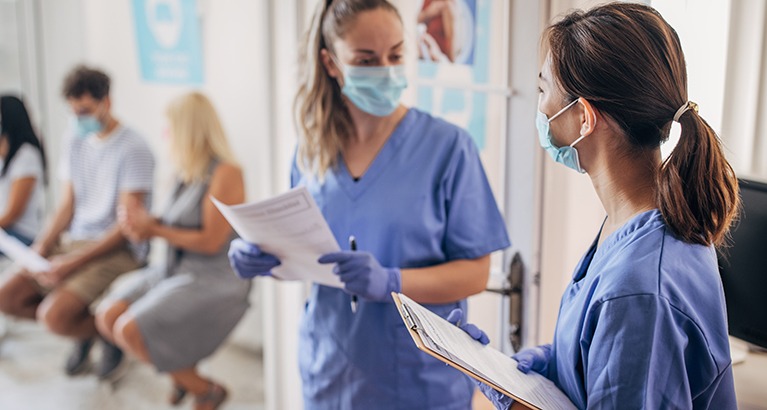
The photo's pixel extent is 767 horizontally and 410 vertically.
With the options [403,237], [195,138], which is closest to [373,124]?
[403,237]

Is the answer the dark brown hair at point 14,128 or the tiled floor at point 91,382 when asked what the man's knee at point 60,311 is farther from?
the dark brown hair at point 14,128

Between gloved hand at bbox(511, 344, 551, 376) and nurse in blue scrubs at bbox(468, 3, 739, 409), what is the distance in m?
0.05

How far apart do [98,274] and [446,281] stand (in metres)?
2.04

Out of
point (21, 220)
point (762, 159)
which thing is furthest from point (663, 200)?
point (21, 220)

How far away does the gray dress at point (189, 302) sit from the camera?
104 inches

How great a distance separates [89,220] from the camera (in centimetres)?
306

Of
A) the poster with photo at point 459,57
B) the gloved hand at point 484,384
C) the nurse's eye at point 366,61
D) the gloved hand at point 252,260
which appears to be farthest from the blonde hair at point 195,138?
the gloved hand at point 484,384

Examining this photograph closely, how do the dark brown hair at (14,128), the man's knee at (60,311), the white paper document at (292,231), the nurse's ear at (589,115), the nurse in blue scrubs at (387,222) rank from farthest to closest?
the dark brown hair at (14,128)
the man's knee at (60,311)
the nurse in blue scrubs at (387,222)
the white paper document at (292,231)
the nurse's ear at (589,115)

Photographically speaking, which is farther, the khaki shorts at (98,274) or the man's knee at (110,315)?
the khaki shorts at (98,274)

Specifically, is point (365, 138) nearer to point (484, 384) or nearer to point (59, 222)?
point (484, 384)

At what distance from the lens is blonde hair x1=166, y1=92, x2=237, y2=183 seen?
8.88 feet

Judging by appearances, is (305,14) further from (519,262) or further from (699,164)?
(699,164)

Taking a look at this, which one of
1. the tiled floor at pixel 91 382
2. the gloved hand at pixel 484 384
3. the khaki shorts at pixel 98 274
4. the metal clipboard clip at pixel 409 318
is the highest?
the metal clipboard clip at pixel 409 318

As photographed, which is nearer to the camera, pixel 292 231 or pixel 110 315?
pixel 292 231
